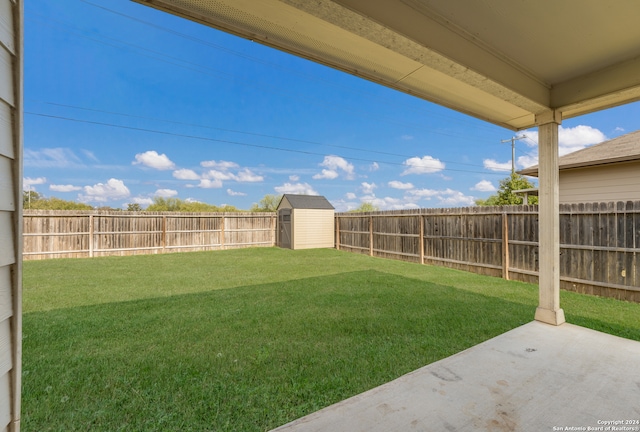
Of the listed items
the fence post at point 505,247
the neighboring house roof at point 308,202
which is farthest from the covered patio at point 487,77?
the neighboring house roof at point 308,202

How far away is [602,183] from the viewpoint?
19.8 feet

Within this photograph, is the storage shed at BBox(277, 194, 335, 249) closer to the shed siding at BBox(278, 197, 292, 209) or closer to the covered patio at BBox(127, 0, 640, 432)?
the shed siding at BBox(278, 197, 292, 209)

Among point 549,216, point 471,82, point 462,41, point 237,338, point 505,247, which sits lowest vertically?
point 237,338

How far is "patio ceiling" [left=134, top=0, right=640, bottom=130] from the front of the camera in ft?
4.87

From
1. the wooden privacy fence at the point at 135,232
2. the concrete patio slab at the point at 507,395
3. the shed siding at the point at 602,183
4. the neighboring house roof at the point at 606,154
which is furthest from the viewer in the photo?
the wooden privacy fence at the point at 135,232

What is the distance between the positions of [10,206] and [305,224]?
35.8 feet

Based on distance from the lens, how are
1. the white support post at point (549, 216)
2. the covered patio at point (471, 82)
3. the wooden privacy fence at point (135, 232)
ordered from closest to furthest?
the covered patio at point (471, 82), the white support post at point (549, 216), the wooden privacy fence at point (135, 232)

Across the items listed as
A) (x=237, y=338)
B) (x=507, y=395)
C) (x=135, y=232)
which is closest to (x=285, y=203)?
(x=135, y=232)

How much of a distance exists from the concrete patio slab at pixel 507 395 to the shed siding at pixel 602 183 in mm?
5031

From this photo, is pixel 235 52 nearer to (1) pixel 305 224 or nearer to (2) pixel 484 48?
(1) pixel 305 224

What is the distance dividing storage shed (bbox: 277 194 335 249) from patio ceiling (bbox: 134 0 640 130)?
9244 millimetres

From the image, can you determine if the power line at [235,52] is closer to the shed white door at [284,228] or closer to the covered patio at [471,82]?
the covered patio at [471,82]

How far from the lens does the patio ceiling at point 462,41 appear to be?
1.48m

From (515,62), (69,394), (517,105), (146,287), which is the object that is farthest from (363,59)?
(146,287)
